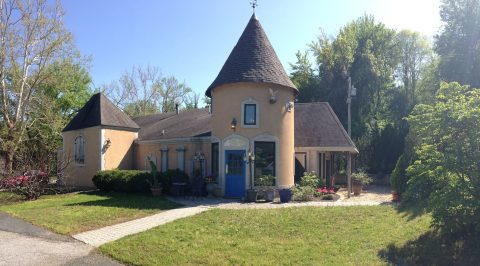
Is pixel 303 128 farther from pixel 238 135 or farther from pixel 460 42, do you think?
pixel 460 42

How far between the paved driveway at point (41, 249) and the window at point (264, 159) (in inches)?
357

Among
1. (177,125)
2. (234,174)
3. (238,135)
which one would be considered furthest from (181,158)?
(238,135)

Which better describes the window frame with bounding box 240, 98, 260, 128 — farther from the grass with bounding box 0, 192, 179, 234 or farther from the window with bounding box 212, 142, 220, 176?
the grass with bounding box 0, 192, 179, 234

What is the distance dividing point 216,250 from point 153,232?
2.51 m

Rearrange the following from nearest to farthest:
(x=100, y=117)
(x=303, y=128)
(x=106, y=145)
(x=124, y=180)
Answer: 1. (x=124, y=180)
2. (x=303, y=128)
3. (x=106, y=145)
4. (x=100, y=117)

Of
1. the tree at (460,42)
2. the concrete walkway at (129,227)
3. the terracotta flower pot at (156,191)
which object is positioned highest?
the tree at (460,42)

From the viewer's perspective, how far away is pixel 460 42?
2669 centimetres

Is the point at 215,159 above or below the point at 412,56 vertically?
below

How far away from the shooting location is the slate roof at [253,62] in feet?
58.0

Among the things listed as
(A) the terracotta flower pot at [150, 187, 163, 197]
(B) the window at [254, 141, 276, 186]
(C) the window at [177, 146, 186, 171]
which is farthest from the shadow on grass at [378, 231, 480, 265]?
(C) the window at [177, 146, 186, 171]

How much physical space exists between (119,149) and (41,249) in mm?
15430

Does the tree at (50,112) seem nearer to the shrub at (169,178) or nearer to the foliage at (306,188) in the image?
the shrub at (169,178)

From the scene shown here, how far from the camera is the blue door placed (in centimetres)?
1752

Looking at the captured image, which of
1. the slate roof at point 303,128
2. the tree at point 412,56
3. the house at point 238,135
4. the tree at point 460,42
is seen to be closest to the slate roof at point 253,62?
the house at point 238,135
